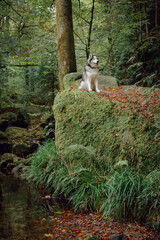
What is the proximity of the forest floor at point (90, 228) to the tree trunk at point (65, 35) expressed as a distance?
4.97 m

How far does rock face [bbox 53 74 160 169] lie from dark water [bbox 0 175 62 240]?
123cm

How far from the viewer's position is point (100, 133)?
4660 millimetres

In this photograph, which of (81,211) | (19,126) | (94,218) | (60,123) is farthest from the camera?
(19,126)

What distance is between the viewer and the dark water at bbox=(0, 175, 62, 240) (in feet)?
11.1

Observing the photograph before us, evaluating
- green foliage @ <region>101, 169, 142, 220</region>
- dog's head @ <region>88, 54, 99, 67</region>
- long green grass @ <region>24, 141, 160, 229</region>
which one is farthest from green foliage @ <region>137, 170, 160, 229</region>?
dog's head @ <region>88, 54, 99, 67</region>

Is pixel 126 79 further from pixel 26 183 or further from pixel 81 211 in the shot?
pixel 81 211

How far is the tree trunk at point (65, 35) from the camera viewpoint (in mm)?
7008

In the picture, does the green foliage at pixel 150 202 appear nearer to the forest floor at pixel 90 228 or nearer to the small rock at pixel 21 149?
the forest floor at pixel 90 228

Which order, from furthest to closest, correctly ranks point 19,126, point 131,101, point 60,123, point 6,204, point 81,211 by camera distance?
point 19,126, point 60,123, point 6,204, point 131,101, point 81,211

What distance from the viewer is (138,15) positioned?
26.8 feet

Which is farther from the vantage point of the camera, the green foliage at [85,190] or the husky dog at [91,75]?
the husky dog at [91,75]

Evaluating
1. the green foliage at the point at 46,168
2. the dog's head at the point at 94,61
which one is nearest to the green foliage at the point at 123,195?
the green foliage at the point at 46,168

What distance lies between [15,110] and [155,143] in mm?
12611

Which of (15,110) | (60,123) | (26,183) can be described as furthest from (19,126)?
(60,123)
